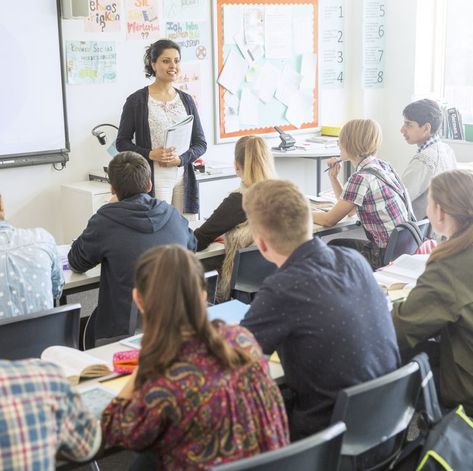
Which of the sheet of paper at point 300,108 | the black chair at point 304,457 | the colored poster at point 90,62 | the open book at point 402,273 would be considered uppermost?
the colored poster at point 90,62

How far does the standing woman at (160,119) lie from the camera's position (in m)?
4.88

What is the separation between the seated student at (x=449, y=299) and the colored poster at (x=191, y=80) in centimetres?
378

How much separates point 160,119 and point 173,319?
11.3 ft

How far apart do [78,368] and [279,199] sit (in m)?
0.77

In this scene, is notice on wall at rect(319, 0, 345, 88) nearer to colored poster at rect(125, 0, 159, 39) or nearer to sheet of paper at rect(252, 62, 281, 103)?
sheet of paper at rect(252, 62, 281, 103)

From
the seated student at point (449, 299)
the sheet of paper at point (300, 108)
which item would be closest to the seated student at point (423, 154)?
the seated student at point (449, 299)

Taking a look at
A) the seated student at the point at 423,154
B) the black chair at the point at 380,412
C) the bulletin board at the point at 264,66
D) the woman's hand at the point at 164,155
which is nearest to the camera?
the black chair at the point at 380,412

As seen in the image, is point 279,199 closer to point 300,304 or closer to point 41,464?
point 300,304

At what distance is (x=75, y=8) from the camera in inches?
207

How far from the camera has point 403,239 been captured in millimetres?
3801

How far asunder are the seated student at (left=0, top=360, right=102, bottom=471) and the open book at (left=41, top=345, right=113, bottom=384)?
2.08 ft

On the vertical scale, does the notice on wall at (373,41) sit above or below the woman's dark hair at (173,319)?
above

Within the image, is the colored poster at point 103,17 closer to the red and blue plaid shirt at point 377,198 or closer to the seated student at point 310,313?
the red and blue plaid shirt at point 377,198

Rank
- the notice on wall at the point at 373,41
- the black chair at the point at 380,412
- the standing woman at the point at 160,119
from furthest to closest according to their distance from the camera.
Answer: the notice on wall at the point at 373,41, the standing woman at the point at 160,119, the black chair at the point at 380,412
